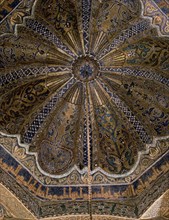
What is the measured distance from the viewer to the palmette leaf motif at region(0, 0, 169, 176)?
10.8m

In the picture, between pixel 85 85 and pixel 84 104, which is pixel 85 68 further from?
pixel 84 104

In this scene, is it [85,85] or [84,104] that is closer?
[84,104]

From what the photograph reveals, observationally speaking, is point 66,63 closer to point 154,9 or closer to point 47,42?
point 47,42

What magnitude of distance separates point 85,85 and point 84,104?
1.59ft

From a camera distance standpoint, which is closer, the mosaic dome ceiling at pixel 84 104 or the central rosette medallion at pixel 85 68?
the mosaic dome ceiling at pixel 84 104

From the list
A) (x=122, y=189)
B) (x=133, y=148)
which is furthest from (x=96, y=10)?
(x=122, y=189)

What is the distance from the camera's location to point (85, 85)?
39.1ft

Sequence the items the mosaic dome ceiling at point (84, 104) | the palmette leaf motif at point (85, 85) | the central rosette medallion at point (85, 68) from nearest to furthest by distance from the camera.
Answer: the mosaic dome ceiling at point (84, 104)
the palmette leaf motif at point (85, 85)
the central rosette medallion at point (85, 68)

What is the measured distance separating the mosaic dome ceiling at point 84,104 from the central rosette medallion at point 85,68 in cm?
2

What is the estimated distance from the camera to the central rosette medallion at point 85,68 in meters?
11.8

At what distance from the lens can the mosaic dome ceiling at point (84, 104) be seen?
10.1 meters

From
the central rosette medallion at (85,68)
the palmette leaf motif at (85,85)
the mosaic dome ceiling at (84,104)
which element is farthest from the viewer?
the central rosette medallion at (85,68)

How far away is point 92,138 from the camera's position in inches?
449

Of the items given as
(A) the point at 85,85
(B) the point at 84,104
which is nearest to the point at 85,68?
(A) the point at 85,85
